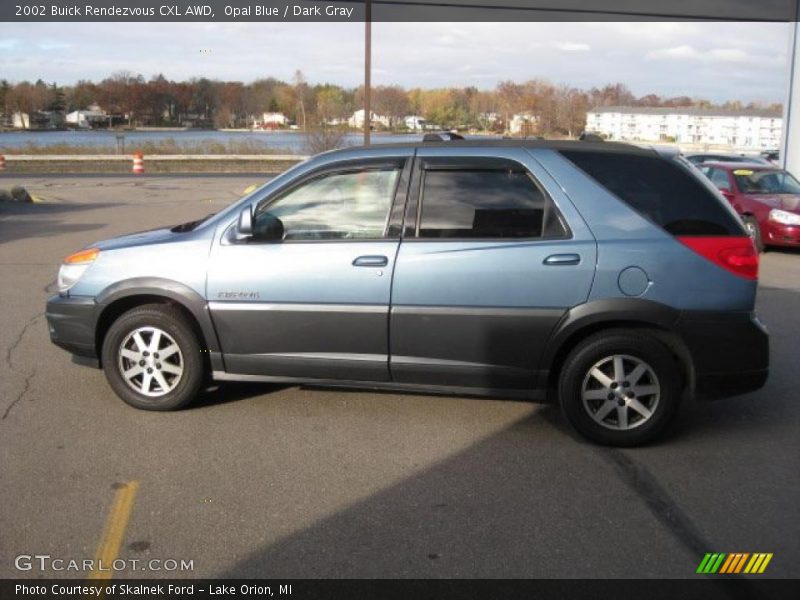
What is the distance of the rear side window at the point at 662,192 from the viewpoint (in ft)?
16.1

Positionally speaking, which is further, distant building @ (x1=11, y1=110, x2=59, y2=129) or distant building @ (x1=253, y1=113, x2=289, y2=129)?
distant building @ (x1=11, y1=110, x2=59, y2=129)

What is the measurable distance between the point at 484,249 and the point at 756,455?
6.79ft

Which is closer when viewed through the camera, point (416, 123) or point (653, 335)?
point (653, 335)

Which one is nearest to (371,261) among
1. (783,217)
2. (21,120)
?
(783,217)

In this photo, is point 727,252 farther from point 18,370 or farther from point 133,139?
point 133,139

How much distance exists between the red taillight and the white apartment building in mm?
14297

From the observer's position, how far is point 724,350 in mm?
4777

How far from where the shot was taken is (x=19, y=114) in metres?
49.5

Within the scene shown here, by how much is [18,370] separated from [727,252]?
17.7 ft

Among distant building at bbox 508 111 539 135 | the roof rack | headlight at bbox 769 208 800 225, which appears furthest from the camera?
headlight at bbox 769 208 800 225

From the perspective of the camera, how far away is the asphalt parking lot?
3.58 meters

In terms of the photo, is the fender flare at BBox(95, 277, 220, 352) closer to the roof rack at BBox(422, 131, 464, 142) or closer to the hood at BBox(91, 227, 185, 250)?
Answer: the hood at BBox(91, 227, 185, 250)

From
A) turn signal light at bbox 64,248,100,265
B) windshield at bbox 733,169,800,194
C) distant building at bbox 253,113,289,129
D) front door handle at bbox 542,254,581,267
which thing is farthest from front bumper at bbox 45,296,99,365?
distant building at bbox 253,113,289,129

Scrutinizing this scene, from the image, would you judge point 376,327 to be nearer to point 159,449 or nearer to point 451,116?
point 159,449
